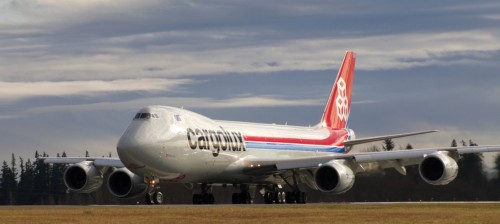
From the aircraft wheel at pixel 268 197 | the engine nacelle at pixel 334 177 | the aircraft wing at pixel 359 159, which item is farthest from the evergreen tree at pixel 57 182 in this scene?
the engine nacelle at pixel 334 177

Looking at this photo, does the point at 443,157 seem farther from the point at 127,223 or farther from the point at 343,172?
the point at 127,223

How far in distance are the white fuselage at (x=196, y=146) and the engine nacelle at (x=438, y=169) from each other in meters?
9.41

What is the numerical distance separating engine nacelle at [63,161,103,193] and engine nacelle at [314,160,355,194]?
470 inches

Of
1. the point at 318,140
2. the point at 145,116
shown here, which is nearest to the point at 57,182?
the point at 318,140

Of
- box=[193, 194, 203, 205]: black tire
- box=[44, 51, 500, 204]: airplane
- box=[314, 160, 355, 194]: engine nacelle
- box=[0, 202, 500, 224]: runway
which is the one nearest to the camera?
box=[0, 202, 500, 224]: runway

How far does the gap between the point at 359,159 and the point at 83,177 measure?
565 inches

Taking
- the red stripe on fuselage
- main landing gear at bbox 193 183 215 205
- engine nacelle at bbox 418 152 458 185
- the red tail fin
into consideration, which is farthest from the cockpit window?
the red tail fin

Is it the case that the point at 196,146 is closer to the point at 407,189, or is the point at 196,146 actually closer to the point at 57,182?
the point at 407,189

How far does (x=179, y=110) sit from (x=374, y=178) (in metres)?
17.5

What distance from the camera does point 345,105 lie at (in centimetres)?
7106

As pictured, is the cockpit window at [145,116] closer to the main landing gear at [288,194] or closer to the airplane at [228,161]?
the airplane at [228,161]

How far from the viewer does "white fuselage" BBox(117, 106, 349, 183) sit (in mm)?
49344

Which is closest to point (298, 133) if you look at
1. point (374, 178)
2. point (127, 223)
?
point (374, 178)

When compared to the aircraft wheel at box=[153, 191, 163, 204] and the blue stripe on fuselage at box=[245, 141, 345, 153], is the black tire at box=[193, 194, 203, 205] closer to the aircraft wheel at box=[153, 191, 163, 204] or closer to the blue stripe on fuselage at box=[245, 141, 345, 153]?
the aircraft wheel at box=[153, 191, 163, 204]
